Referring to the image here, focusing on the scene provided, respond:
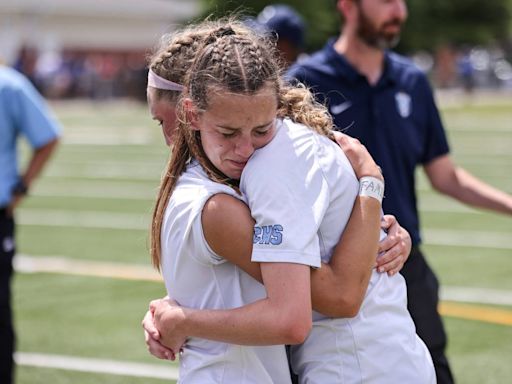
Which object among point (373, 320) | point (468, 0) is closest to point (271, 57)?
point (373, 320)

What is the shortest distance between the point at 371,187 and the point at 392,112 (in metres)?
2.12

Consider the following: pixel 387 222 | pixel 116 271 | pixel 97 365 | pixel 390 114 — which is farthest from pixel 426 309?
pixel 116 271

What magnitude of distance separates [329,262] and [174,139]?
54 cm

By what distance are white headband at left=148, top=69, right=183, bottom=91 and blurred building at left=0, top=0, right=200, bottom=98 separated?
47.1 metres

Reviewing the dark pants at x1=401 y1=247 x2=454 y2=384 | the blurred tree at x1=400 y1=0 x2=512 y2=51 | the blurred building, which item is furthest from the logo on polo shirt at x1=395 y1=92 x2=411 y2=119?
the blurred tree at x1=400 y1=0 x2=512 y2=51

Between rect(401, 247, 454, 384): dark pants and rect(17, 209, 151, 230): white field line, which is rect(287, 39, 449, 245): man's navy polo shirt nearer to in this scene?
rect(401, 247, 454, 384): dark pants

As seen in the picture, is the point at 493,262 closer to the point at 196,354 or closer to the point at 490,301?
the point at 490,301

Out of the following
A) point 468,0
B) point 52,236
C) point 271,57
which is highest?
point 271,57

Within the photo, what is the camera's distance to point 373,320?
2801mm

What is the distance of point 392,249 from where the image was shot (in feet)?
9.68

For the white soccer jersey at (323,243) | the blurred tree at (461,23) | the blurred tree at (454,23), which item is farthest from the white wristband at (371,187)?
the blurred tree at (461,23)

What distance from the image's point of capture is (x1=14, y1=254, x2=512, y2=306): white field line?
8.98m

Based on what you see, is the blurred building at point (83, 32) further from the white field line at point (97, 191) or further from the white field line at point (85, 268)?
the white field line at point (85, 268)

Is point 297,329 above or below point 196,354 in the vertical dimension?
above
